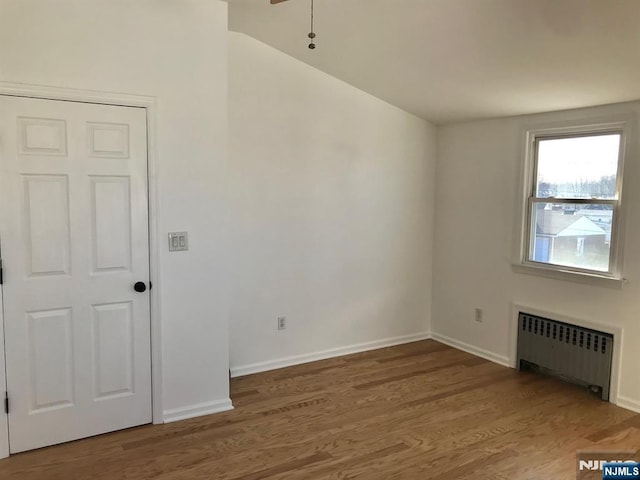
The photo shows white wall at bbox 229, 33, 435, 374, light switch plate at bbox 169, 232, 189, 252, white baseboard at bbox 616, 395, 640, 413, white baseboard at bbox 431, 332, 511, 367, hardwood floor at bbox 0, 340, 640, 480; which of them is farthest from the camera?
white baseboard at bbox 431, 332, 511, 367

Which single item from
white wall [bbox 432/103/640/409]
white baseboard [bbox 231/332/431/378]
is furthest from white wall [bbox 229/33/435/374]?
white wall [bbox 432/103/640/409]

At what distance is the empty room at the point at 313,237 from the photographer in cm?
273

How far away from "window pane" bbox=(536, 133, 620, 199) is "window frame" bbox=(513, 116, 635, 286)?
40 mm

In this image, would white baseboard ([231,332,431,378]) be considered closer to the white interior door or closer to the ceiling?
the white interior door

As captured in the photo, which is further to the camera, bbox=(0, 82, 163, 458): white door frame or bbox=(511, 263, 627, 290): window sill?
bbox=(511, 263, 627, 290): window sill

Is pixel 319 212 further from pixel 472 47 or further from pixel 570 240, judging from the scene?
pixel 570 240

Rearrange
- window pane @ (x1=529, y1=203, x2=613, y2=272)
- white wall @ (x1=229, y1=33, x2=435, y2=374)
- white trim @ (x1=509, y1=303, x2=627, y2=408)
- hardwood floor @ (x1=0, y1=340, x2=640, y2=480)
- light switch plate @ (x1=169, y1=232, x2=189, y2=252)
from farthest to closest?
white wall @ (x1=229, y1=33, x2=435, y2=374), window pane @ (x1=529, y1=203, x2=613, y2=272), white trim @ (x1=509, y1=303, x2=627, y2=408), light switch plate @ (x1=169, y1=232, x2=189, y2=252), hardwood floor @ (x1=0, y1=340, x2=640, y2=480)

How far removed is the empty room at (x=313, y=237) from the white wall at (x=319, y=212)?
2cm

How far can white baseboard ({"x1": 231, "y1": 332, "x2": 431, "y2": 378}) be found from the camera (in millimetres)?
4059

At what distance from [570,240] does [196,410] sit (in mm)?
3103

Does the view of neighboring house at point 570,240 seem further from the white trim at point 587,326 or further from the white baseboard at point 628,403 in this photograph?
the white baseboard at point 628,403

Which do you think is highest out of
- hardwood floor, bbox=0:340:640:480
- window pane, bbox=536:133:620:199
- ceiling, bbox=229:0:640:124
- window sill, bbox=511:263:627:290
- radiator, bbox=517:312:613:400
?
ceiling, bbox=229:0:640:124

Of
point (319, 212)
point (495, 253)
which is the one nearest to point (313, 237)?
point (319, 212)

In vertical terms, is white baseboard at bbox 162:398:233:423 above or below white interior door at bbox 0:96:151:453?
below
